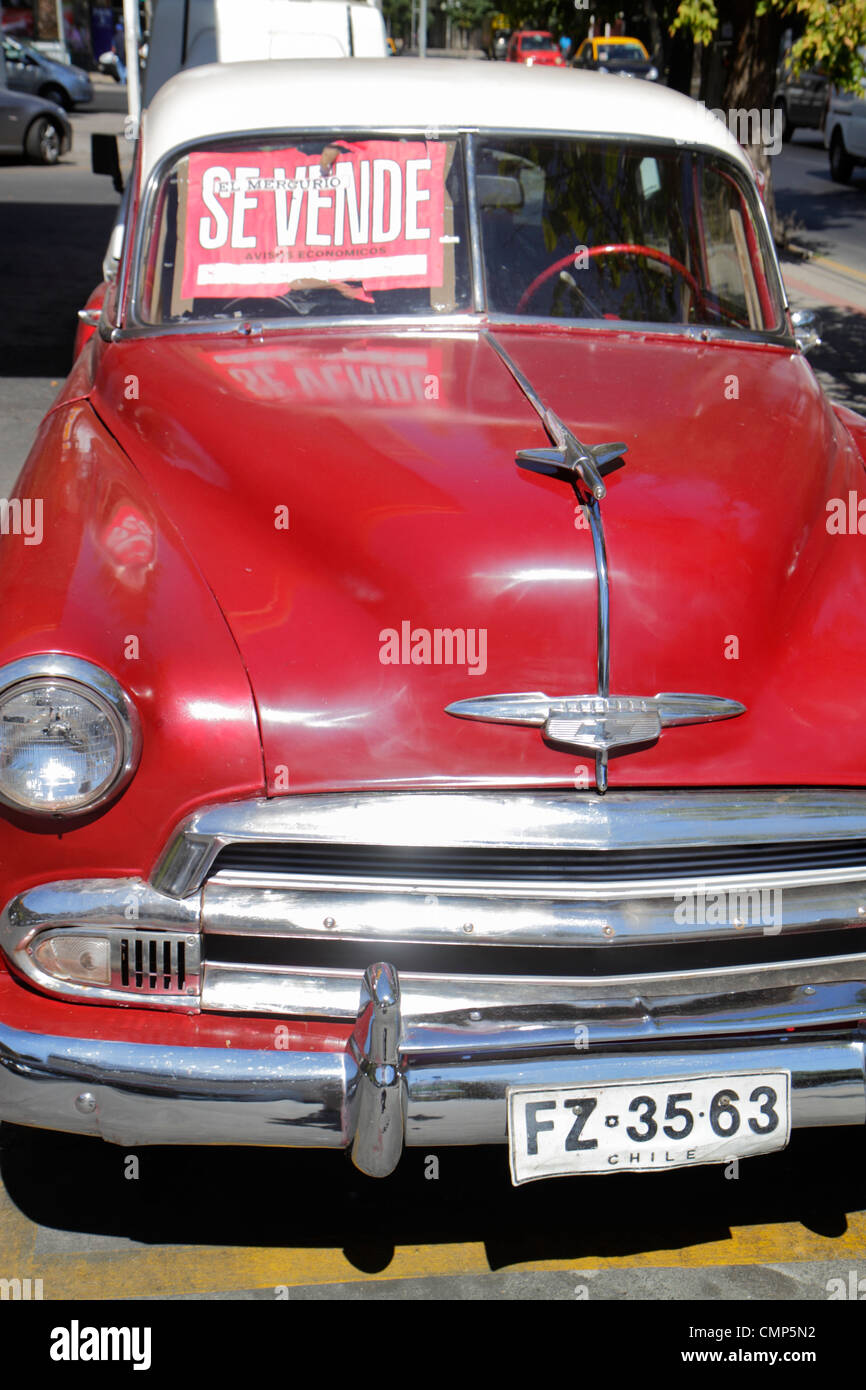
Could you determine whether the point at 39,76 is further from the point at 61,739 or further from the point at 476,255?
the point at 61,739

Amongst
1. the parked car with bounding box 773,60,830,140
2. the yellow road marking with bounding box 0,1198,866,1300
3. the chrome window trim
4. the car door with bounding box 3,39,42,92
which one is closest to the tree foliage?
the chrome window trim

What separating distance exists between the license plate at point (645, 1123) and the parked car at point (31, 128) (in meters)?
19.3

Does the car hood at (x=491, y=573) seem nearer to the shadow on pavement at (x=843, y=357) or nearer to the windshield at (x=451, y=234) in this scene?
the windshield at (x=451, y=234)

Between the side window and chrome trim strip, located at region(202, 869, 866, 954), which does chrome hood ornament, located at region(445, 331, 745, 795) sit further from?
the side window

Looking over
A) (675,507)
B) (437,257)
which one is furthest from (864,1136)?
(437,257)

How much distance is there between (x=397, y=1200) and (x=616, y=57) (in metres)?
33.0

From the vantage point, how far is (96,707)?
212cm

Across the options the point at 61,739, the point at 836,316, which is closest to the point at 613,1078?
the point at 61,739

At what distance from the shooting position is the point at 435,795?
84.0 inches

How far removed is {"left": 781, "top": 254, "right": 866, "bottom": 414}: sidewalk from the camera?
8.36 meters

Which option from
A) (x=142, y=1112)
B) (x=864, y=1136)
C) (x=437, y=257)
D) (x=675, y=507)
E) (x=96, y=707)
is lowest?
(x=864, y=1136)

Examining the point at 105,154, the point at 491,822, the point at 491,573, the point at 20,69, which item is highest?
the point at 105,154
